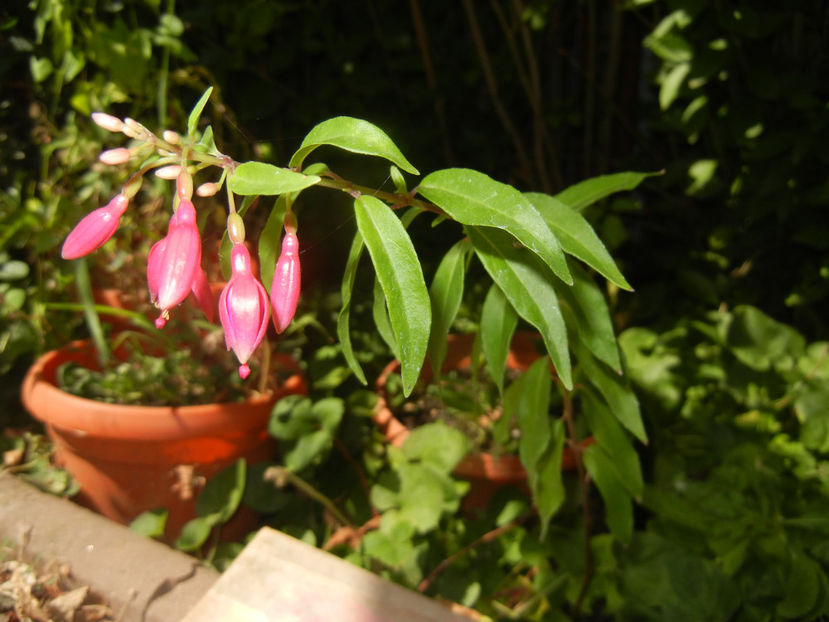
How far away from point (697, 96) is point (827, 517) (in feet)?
2.77

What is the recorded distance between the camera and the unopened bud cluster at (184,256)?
1.61 ft

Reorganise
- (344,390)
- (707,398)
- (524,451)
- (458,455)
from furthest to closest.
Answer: (344,390) < (707,398) < (458,455) < (524,451)

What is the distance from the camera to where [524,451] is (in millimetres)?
904

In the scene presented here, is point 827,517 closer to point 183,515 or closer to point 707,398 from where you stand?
point 707,398

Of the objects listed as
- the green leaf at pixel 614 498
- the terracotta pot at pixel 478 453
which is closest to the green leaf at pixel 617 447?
the green leaf at pixel 614 498

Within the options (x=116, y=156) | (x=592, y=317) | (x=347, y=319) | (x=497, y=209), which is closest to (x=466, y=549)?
(x=592, y=317)

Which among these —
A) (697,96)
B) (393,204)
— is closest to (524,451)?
(393,204)

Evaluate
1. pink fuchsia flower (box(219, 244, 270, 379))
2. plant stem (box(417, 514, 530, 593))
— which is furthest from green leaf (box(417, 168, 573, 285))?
plant stem (box(417, 514, 530, 593))

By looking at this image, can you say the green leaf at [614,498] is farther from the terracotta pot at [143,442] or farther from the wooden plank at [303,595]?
the terracotta pot at [143,442]

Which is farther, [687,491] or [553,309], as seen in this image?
[687,491]

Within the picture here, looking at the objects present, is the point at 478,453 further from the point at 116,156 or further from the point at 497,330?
the point at 116,156

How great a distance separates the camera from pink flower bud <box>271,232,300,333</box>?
54 centimetres

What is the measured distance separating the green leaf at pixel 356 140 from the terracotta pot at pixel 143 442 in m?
0.82

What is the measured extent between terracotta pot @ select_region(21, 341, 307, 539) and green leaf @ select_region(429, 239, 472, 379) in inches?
25.1
